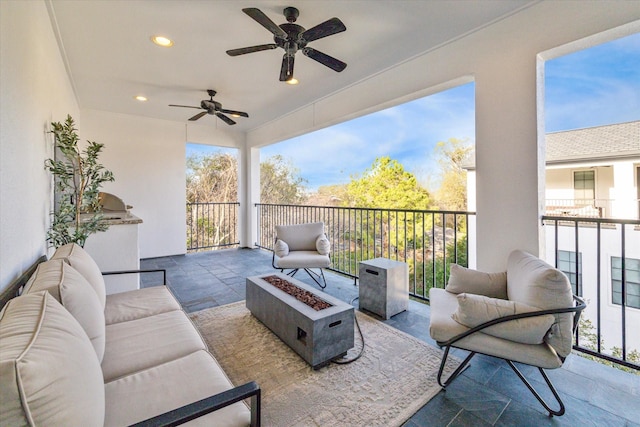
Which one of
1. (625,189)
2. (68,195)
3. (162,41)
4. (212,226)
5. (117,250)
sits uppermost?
(162,41)

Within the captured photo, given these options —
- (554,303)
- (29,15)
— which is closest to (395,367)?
(554,303)

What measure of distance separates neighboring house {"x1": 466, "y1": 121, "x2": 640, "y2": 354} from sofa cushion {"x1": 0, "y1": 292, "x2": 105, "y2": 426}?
4.80 m

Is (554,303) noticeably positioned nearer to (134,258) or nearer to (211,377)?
(211,377)

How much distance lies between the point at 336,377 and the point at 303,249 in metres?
2.28

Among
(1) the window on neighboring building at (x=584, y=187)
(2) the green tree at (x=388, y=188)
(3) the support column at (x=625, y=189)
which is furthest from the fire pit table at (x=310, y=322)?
(2) the green tree at (x=388, y=188)

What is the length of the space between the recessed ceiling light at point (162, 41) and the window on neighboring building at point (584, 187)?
278 inches

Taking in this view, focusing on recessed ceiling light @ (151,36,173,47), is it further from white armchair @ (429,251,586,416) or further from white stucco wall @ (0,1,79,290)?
white armchair @ (429,251,586,416)

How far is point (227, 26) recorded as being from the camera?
2506 millimetres

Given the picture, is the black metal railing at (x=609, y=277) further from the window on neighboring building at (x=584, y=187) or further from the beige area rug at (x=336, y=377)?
the beige area rug at (x=336, y=377)

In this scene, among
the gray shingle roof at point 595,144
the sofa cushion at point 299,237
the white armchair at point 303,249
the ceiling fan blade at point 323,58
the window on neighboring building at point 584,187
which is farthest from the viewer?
the window on neighboring building at point 584,187

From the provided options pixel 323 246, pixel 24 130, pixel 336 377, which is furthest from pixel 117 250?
pixel 336 377

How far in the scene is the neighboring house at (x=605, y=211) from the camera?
13.4ft

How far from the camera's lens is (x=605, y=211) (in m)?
4.92

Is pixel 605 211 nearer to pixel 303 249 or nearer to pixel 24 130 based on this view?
pixel 303 249
